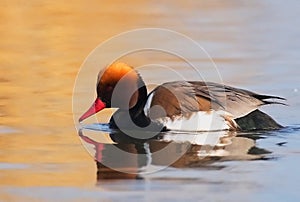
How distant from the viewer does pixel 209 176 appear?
6926 mm

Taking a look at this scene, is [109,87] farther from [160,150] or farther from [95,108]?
[160,150]

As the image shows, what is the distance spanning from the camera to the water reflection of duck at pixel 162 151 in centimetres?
729

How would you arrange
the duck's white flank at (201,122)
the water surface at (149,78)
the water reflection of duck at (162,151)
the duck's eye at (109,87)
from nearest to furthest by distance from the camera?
the water surface at (149,78)
the water reflection of duck at (162,151)
the duck's white flank at (201,122)
the duck's eye at (109,87)

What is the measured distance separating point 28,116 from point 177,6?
21.7 ft

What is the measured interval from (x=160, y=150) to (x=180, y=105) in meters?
0.64

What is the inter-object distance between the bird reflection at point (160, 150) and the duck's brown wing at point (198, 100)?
0.19 meters

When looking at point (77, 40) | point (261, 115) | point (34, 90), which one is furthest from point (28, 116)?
point (77, 40)

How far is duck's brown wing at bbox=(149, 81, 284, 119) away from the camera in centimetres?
842

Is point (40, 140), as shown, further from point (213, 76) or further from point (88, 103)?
point (213, 76)

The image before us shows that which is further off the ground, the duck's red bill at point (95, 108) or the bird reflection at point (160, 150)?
the duck's red bill at point (95, 108)

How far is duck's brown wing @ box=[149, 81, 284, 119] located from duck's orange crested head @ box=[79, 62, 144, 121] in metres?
0.22

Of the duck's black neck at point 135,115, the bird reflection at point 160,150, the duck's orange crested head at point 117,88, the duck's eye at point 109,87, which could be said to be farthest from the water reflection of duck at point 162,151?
the duck's eye at point 109,87

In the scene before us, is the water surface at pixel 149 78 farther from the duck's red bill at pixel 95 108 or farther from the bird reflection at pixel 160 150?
the duck's red bill at pixel 95 108

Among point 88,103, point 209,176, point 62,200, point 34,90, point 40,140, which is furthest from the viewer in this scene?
point 34,90
